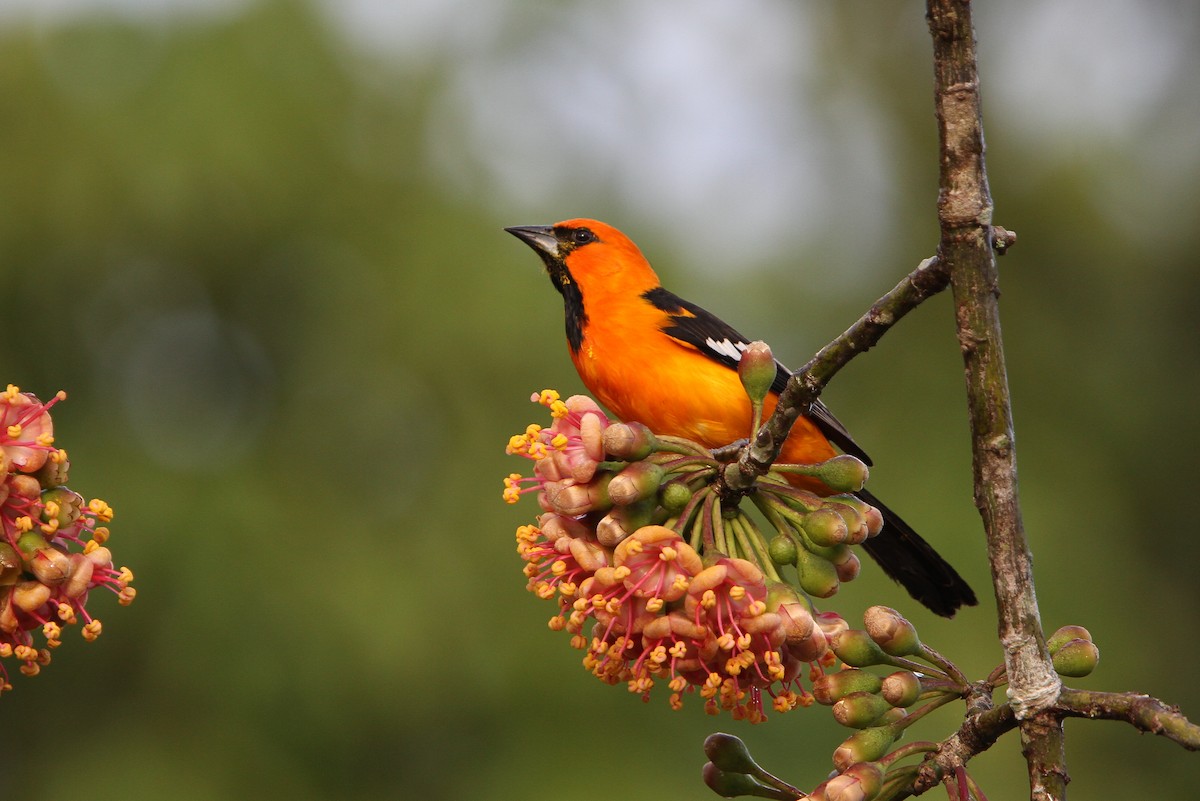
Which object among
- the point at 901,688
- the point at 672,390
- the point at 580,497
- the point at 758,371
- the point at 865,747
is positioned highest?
the point at 672,390

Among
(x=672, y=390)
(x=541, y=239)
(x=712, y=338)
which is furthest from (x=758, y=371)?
(x=541, y=239)

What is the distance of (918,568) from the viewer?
11.2ft

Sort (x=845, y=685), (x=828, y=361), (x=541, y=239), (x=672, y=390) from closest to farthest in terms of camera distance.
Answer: (x=828, y=361) < (x=845, y=685) < (x=672, y=390) < (x=541, y=239)

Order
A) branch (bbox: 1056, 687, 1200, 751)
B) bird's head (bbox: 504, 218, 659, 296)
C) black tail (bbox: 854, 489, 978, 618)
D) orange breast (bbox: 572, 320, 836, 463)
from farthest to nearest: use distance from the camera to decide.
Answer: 1. bird's head (bbox: 504, 218, 659, 296)
2. orange breast (bbox: 572, 320, 836, 463)
3. black tail (bbox: 854, 489, 978, 618)
4. branch (bbox: 1056, 687, 1200, 751)

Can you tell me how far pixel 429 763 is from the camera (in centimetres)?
1375

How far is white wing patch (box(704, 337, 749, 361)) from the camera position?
407cm

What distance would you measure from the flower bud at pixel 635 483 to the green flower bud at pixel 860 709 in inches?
18.5

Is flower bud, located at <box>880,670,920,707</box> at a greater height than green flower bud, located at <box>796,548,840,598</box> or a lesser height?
lesser

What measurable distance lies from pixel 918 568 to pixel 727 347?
1015mm

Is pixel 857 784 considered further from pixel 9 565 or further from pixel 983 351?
pixel 9 565

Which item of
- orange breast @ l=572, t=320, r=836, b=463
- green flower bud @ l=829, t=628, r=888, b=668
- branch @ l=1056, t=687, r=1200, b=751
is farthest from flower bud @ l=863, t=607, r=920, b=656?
orange breast @ l=572, t=320, r=836, b=463

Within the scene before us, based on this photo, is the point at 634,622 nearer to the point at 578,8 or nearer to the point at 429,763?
the point at 429,763

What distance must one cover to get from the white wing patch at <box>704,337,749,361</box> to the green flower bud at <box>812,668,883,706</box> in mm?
1864

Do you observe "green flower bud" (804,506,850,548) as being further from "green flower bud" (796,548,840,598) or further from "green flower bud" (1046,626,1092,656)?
"green flower bud" (1046,626,1092,656)
